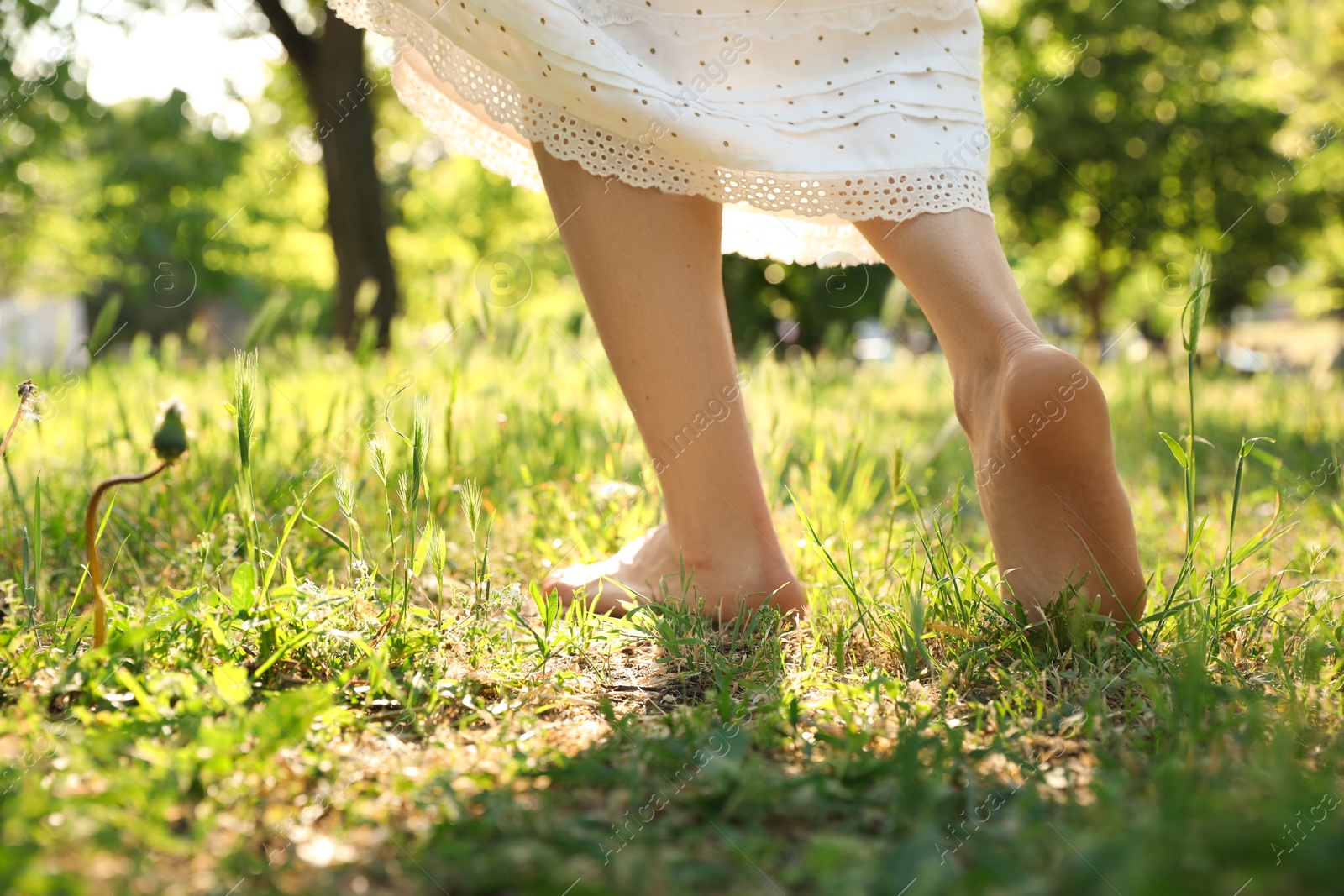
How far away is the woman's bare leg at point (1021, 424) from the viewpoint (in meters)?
1.15

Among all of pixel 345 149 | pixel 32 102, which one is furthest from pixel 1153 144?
pixel 32 102

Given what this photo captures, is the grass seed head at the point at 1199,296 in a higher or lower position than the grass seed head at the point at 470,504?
higher

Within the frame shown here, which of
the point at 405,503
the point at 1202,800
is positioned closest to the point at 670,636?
the point at 405,503

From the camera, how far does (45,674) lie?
103cm

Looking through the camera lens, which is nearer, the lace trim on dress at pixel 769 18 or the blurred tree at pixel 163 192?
the lace trim on dress at pixel 769 18

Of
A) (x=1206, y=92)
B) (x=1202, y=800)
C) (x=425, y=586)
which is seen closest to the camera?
(x=1202, y=800)

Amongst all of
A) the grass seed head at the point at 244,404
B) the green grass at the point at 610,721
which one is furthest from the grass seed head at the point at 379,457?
the grass seed head at the point at 244,404

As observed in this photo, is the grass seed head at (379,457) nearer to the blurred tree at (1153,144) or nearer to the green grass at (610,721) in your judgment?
the green grass at (610,721)

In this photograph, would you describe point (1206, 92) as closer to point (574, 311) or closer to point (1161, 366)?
point (1161, 366)

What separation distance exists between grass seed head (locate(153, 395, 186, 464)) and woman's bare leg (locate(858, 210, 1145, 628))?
965mm

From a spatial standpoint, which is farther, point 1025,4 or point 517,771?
point 1025,4

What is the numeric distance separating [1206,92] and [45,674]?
13.7 meters

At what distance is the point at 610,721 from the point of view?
1002 mm

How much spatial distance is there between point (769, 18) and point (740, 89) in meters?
0.12
